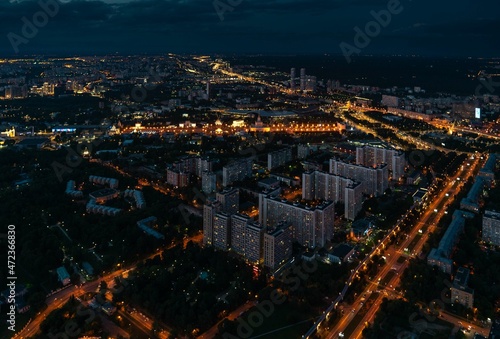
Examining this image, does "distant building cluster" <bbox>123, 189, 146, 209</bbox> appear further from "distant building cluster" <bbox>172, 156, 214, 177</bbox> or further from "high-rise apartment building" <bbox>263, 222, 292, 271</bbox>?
"high-rise apartment building" <bbox>263, 222, 292, 271</bbox>

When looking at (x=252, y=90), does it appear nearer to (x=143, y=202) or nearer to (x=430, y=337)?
(x=143, y=202)

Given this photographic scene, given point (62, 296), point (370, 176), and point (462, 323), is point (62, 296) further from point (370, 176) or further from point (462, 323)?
point (370, 176)

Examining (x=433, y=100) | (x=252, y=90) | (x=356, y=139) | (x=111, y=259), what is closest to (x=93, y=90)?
(x=252, y=90)

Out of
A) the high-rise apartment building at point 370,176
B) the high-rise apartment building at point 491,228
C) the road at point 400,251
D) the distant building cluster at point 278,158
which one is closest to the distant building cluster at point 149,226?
the road at point 400,251

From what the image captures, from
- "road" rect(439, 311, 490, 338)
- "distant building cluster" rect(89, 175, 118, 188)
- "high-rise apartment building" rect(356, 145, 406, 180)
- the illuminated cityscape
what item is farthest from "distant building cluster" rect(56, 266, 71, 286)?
"high-rise apartment building" rect(356, 145, 406, 180)

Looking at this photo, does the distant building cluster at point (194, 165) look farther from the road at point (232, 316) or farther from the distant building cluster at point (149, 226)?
the road at point (232, 316)

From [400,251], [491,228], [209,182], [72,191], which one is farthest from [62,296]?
[491,228]
